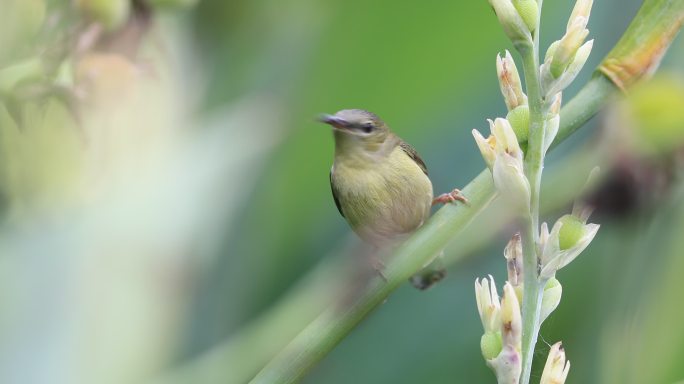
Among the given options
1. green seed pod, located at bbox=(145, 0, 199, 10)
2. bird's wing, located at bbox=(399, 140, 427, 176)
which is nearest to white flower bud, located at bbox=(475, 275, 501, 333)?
green seed pod, located at bbox=(145, 0, 199, 10)

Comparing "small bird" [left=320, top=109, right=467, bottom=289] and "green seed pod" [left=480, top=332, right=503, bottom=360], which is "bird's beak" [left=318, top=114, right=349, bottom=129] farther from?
"green seed pod" [left=480, top=332, right=503, bottom=360]

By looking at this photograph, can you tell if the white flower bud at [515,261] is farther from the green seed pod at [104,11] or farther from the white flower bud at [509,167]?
the green seed pod at [104,11]

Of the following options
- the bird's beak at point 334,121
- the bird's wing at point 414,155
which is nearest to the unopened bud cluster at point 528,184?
the bird's beak at point 334,121

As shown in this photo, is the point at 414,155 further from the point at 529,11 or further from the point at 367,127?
the point at 529,11

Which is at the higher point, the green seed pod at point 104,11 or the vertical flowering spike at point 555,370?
the green seed pod at point 104,11

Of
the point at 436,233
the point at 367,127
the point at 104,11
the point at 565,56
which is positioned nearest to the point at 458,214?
the point at 436,233
